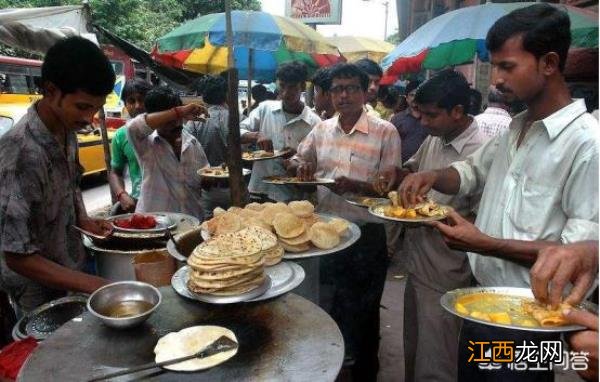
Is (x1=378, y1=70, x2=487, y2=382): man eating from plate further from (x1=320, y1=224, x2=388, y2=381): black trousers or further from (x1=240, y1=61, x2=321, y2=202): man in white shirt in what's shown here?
(x1=240, y1=61, x2=321, y2=202): man in white shirt

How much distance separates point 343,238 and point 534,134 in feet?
3.85

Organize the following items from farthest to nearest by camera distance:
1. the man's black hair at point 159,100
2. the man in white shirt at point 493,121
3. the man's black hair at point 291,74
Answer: the man's black hair at point 291,74, the man in white shirt at point 493,121, the man's black hair at point 159,100

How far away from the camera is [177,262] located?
2418 mm

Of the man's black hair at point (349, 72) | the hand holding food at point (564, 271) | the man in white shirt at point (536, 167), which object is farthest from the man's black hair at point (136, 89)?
the hand holding food at point (564, 271)

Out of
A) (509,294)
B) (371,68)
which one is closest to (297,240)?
(509,294)

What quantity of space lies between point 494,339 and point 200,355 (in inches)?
58.6

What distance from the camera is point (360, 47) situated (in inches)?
465

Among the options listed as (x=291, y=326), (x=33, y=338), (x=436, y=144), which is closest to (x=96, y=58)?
(x=33, y=338)

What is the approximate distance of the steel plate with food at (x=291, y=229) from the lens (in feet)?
8.04

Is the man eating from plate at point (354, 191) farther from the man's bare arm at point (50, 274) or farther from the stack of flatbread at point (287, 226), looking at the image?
the man's bare arm at point (50, 274)

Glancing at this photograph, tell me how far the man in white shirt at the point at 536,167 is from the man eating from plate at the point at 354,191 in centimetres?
119

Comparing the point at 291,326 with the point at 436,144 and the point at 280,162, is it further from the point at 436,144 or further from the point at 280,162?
the point at 280,162

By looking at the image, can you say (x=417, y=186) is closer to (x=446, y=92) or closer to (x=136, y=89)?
(x=446, y=92)

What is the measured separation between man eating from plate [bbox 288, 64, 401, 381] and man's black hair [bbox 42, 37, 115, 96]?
1.81 m
